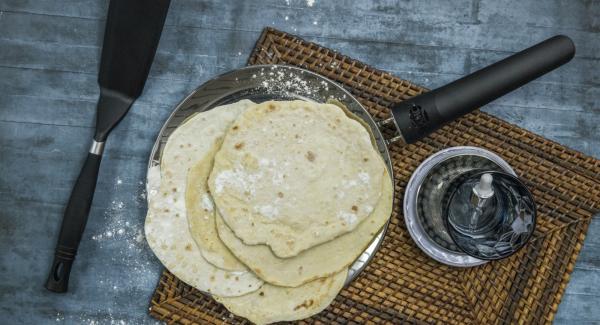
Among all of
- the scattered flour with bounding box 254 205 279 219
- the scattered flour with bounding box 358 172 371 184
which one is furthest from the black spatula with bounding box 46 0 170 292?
the scattered flour with bounding box 358 172 371 184

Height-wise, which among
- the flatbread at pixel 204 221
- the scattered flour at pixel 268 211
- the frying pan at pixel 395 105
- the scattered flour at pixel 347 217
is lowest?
the flatbread at pixel 204 221

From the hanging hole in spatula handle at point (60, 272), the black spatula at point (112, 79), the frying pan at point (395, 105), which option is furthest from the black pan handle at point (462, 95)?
the hanging hole in spatula handle at point (60, 272)

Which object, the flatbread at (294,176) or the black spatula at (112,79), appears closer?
the flatbread at (294,176)

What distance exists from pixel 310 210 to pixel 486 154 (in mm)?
356

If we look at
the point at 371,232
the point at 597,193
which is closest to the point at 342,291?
the point at 371,232

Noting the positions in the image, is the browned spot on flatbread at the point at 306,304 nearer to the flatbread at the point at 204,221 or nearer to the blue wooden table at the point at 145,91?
the flatbread at the point at 204,221

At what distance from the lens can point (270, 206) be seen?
3.50 ft

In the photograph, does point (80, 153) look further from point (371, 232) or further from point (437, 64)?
point (437, 64)

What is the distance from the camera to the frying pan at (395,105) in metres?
1.11

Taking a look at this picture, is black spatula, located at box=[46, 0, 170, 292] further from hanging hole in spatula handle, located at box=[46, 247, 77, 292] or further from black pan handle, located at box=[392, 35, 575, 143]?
black pan handle, located at box=[392, 35, 575, 143]

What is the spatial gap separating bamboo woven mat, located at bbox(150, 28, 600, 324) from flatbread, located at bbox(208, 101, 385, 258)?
12 cm

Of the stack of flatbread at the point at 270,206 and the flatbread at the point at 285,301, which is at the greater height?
the stack of flatbread at the point at 270,206

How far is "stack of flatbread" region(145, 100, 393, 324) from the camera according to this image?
3.49 feet

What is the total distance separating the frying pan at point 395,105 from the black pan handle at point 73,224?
14cm
